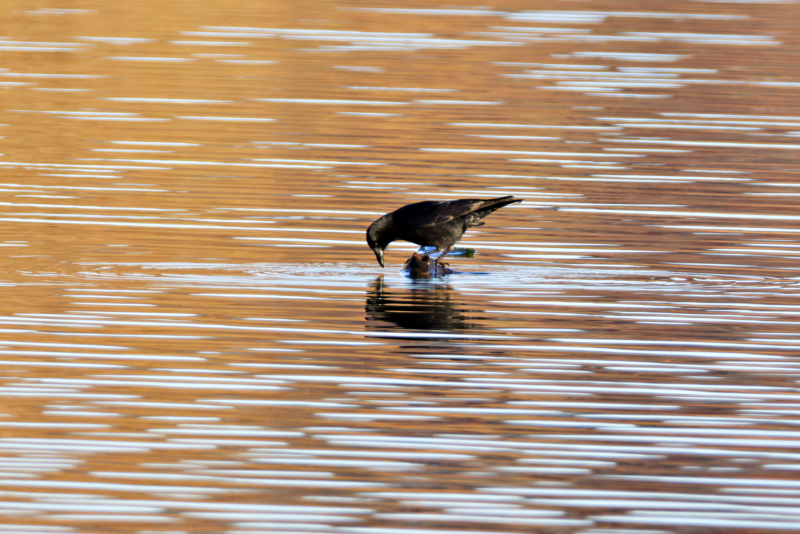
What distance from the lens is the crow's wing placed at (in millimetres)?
13906

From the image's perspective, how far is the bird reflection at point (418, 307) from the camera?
1189 cm

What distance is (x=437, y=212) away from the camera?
14.0m

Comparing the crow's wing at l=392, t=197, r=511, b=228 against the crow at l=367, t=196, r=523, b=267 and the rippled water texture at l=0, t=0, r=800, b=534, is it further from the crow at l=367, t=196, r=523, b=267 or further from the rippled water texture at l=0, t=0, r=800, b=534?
the rippled water texture at l=0, t=0, r=800, b=534

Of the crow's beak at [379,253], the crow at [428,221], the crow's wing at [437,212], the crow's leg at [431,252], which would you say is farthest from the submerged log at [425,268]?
the crow's wing at [437,212]

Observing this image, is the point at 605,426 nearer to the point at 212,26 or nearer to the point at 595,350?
the point at 595,350

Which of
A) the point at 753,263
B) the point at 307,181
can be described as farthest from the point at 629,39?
the point at 753,263

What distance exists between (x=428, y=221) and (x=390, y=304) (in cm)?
151

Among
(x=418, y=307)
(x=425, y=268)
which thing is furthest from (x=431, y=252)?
(x=418, y=307)

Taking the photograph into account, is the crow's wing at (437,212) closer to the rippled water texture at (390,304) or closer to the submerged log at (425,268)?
the submerged log at (425,268)

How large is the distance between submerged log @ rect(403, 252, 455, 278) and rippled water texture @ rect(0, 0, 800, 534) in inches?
8.5

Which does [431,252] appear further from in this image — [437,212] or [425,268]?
[437,212]

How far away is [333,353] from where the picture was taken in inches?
424

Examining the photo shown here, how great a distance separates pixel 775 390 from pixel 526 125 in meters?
13.3

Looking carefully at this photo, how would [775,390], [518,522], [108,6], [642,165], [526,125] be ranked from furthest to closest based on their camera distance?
[108,6]
[526,125]
[642,165]
[775,390]
[518,522]
